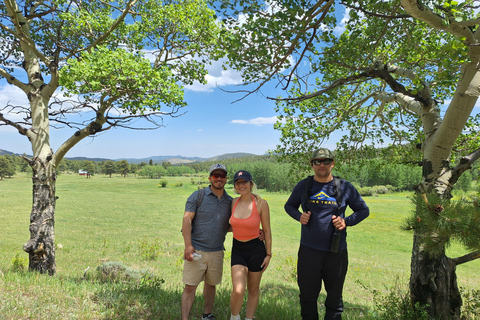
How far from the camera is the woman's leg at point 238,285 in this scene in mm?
3756

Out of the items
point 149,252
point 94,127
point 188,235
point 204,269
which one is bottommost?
point 149,252

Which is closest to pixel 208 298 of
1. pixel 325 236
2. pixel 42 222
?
pixel 325 236

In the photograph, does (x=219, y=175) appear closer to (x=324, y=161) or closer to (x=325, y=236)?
(x=324, y=161)

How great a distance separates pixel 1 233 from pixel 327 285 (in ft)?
82.5

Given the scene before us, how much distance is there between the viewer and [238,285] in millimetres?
3760

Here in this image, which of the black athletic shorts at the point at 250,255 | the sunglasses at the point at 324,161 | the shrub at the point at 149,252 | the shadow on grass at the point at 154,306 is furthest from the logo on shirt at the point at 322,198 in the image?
the shrub at the point at 149,252

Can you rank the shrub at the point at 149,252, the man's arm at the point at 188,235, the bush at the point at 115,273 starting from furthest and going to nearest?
the shrub at the point at 149,252 → the bush at the point at 115,273 → the man's arm at the point at 188,235

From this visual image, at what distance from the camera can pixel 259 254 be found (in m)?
3.92

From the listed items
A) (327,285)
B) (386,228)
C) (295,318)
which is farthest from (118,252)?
(386,228)

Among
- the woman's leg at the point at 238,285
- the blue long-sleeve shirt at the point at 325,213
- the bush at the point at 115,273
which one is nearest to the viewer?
the blue long-sleeve shirt at the point at 325,213

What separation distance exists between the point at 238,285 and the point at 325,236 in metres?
1.33

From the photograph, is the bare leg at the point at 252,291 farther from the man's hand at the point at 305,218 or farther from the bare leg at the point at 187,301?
the man's hand at the point at 305,218

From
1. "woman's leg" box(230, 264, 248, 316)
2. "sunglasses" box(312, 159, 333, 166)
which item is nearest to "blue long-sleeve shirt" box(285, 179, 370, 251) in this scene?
"sunglasses" box(312, 159, 333, 166)

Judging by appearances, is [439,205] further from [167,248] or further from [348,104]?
[167,248]
